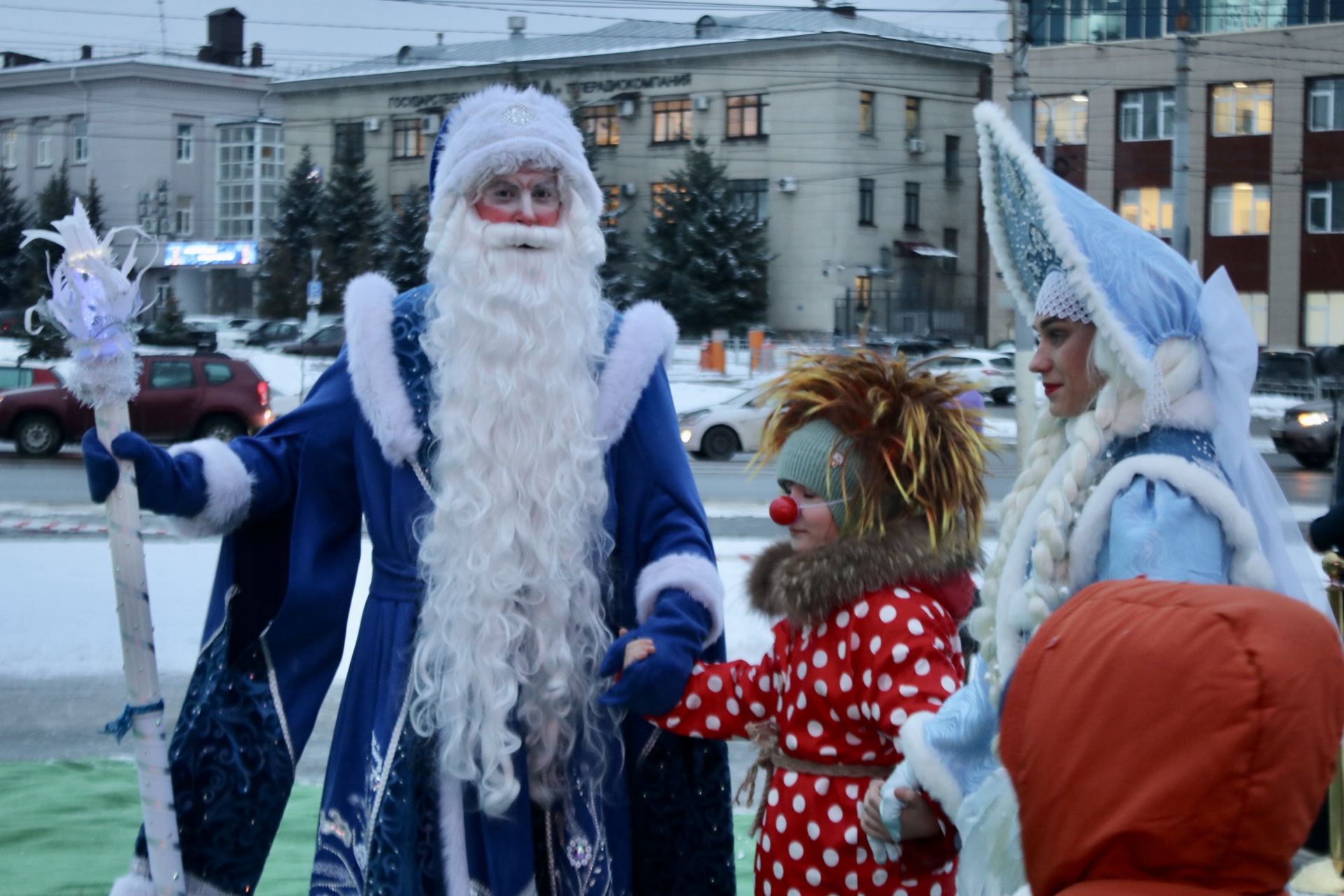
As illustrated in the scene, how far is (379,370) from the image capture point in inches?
113

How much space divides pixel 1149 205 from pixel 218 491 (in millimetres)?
40392

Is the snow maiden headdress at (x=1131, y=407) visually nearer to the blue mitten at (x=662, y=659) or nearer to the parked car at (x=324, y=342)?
the blue mitten at (x=662, y=659)

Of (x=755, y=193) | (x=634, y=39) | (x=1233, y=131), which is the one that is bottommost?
(x=755, y=193)

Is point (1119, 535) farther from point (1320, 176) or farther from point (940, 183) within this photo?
point (940, 183)

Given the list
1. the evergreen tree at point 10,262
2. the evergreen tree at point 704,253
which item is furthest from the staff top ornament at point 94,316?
Answer: the evergreen tree at point 10,262

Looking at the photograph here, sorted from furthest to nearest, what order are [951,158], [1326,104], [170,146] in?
[170,146]
[951,158]
[1326,104]

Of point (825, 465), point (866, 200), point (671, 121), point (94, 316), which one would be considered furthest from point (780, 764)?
point (671, 121)

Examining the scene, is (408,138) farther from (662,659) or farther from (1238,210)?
(662,659)

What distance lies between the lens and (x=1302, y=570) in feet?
8.20

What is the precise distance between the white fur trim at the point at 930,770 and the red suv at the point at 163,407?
1747 centimetres

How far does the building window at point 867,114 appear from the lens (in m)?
42.8

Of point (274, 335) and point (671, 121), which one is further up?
point (671, 121)

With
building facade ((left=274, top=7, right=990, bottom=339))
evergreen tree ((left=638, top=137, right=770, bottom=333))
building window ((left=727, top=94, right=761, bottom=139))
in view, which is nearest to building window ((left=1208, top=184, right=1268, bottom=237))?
building facade ((left=274, top=7, right=990, bottom=339))

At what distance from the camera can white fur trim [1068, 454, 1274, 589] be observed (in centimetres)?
200
